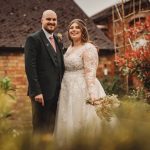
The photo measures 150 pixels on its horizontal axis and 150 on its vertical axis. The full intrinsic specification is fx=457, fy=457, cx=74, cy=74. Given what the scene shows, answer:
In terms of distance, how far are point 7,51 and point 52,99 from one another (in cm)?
579

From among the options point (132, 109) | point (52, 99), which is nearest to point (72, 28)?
point (52, 99)

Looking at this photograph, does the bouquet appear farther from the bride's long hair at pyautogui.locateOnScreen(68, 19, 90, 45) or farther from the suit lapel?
the bride's long hair at pyautogui.locateOnScreen(68, 19, 90, 45)

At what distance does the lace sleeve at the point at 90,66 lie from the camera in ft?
17.2

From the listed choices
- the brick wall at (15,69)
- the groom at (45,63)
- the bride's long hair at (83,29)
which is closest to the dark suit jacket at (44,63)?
the groom at (45,63)

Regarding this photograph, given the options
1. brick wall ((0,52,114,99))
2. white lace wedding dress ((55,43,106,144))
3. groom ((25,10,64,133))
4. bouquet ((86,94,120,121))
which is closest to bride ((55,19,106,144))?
white lace wedding dress ((55,43,106,144))

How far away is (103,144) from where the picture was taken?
3.31 ft

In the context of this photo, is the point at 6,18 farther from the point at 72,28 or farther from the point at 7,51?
the point at 72,28

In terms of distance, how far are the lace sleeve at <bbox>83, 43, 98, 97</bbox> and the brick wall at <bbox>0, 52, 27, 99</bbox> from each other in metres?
5.50

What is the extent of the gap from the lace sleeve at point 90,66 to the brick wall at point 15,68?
5501mm

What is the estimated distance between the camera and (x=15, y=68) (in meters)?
10.7

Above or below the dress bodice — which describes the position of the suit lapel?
above

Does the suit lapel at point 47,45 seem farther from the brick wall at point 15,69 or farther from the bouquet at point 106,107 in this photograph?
the brick wall at point 15,69

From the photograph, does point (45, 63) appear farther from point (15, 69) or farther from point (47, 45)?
point (15, 69)

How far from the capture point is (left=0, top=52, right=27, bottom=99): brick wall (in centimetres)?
1057
